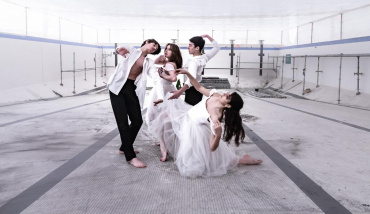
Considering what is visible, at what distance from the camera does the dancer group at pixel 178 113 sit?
11.8 feet

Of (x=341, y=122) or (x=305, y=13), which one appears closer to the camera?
(x=341, y=122)

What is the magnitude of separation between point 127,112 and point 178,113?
60 centimetres

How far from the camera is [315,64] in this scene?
1666 centimetres

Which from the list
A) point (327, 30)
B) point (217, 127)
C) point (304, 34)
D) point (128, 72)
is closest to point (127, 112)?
point (128, 72)

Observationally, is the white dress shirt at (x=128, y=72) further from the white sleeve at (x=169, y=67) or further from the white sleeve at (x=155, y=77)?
the white sleeve at (x=169, y=67)

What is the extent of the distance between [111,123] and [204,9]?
26.6 ft

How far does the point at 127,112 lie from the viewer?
165 inches

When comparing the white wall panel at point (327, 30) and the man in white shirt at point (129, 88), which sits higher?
the white wall panel at point (327, 30)

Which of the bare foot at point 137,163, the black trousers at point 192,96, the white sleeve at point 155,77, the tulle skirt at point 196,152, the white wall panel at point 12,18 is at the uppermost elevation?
the white wall panel at point 12,18

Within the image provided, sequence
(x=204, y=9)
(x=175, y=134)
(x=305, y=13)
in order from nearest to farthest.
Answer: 1. (x=175, y=134)
2. (x=204, y=9)
3. (x=305, y=13)

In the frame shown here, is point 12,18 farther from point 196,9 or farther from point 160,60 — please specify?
point 160,60

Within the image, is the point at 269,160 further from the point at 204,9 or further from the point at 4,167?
the point at 204,9

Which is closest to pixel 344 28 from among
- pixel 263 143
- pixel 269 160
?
pixel 263 143

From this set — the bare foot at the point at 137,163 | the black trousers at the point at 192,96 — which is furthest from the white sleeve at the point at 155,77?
the bare foot at the point at 137,163
